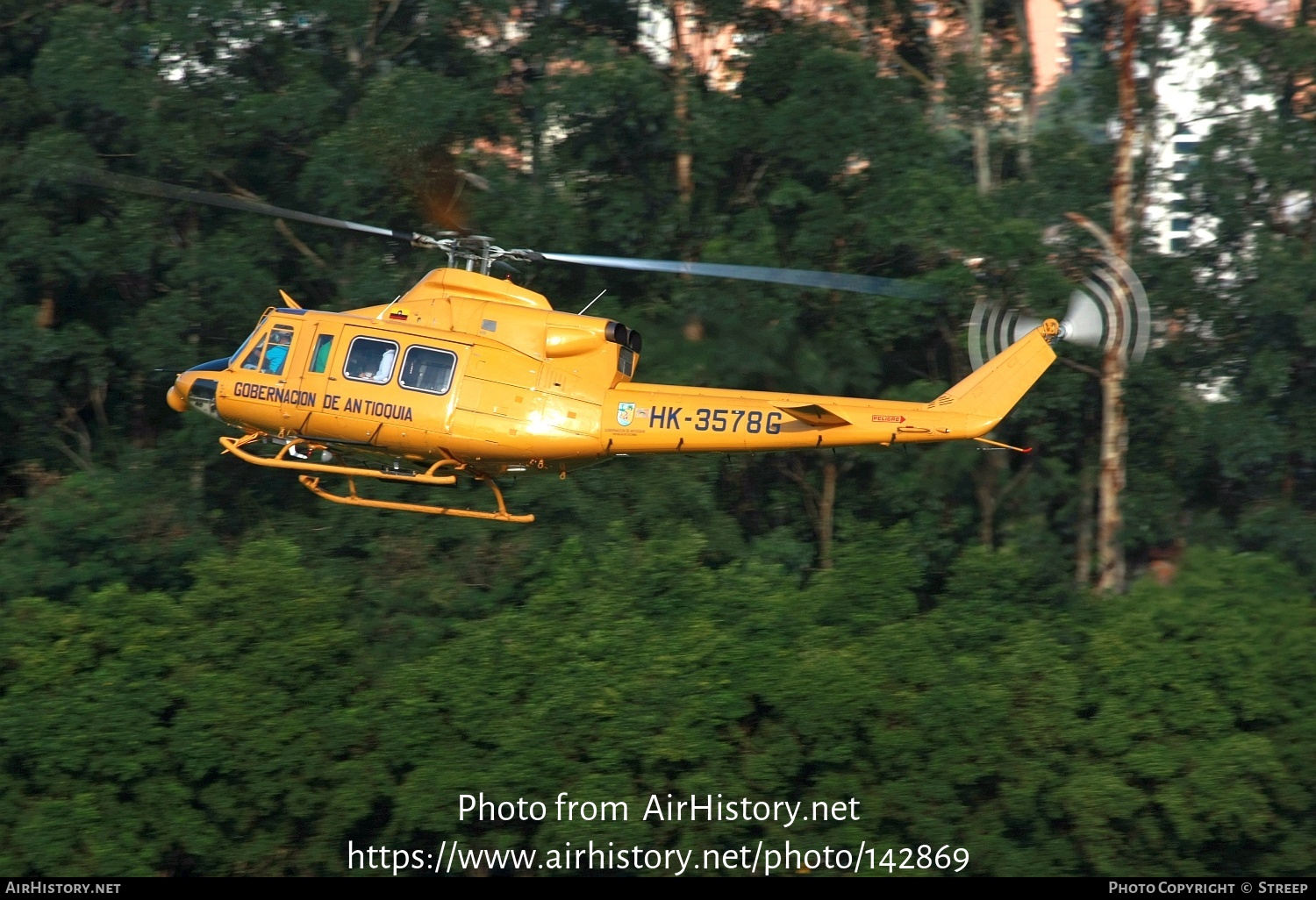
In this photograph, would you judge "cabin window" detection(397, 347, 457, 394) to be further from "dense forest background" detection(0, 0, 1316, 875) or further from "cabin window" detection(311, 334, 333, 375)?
"dense forest background" detection(0, 0, 1316, 875)

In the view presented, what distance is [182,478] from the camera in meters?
22.6

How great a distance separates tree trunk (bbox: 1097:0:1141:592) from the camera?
23031mm

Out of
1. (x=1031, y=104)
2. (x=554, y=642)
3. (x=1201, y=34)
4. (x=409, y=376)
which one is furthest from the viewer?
(x=1031, y=104)

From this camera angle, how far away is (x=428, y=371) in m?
14.0

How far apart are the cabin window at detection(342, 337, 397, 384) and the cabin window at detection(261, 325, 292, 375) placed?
25.9 inches

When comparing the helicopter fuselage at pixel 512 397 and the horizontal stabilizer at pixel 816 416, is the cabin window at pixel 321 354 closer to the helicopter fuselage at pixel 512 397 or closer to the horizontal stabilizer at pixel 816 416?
the helicopter fuselage at pixel 512 397

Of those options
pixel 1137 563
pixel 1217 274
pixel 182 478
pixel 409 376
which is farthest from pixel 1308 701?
pixel 182 478

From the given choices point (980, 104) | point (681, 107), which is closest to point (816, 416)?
point (681, 107)

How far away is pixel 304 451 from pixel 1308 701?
12.3 m

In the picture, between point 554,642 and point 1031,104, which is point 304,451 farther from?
point 1031,104

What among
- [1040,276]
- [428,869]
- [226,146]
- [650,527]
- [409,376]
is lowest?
[428,869]

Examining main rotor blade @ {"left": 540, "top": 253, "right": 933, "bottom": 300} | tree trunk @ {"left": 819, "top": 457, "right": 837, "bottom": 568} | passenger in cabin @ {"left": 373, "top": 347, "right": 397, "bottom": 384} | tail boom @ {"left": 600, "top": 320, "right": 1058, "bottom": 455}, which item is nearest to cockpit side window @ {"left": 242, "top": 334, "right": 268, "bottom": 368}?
passenger in cabin @ {"left": 373, "top": 347, "right": 397, "bottom": 384}

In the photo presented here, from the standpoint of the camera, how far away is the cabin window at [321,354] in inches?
560

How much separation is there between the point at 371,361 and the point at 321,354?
19.8 inches
